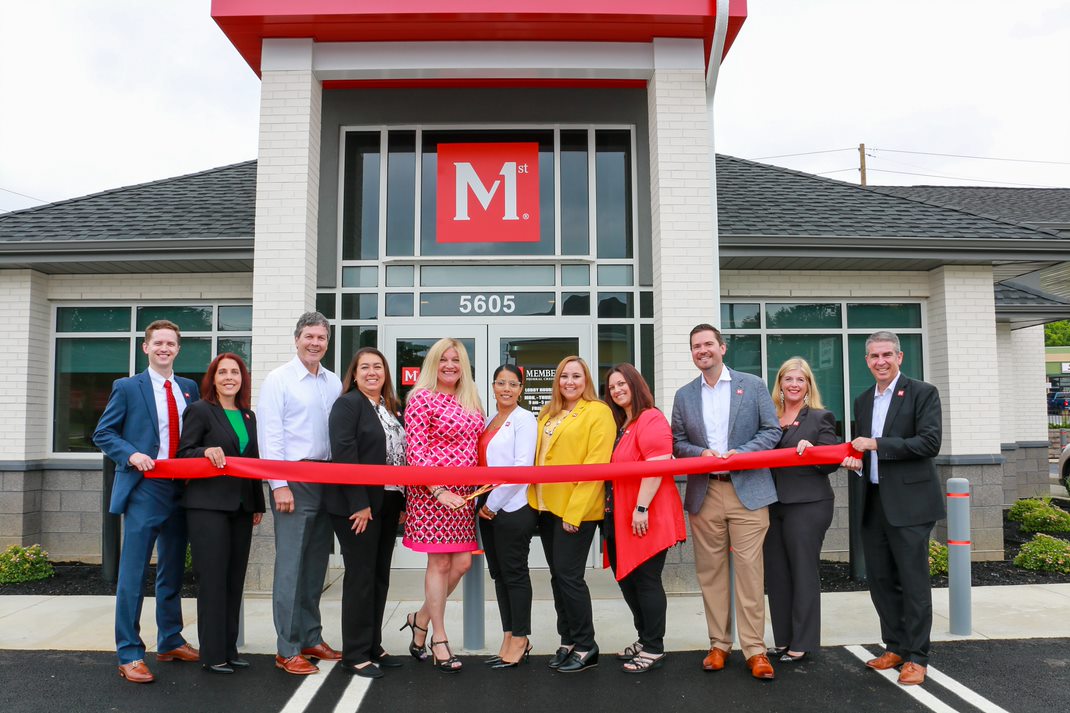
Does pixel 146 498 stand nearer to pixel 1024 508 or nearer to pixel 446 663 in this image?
pixel 446 663

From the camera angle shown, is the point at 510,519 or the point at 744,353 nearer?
the point at 510,519

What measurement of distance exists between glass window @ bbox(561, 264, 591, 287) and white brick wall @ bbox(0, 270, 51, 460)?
21.1 ft

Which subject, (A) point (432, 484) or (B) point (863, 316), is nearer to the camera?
(A) point (432, 484)

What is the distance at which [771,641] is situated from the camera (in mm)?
5371

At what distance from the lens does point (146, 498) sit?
4703 millimetres

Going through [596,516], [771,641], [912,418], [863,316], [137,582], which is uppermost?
[863,316]

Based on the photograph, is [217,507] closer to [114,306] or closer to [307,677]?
[307,677]

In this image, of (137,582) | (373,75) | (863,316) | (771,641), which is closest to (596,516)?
(771,641)

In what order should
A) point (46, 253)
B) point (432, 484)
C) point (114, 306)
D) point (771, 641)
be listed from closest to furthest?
point (432, 484), point (771, 641), point (46, 253), point (114, 306)

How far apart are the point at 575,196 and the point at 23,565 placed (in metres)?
7.12

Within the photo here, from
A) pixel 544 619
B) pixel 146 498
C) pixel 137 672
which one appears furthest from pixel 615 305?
pixel 137 672

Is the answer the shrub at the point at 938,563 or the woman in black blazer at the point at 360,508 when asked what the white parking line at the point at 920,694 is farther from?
the woman in black blazer at the point at 360,508

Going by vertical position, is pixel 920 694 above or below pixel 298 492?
below

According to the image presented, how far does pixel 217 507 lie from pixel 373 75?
16.0 feet
